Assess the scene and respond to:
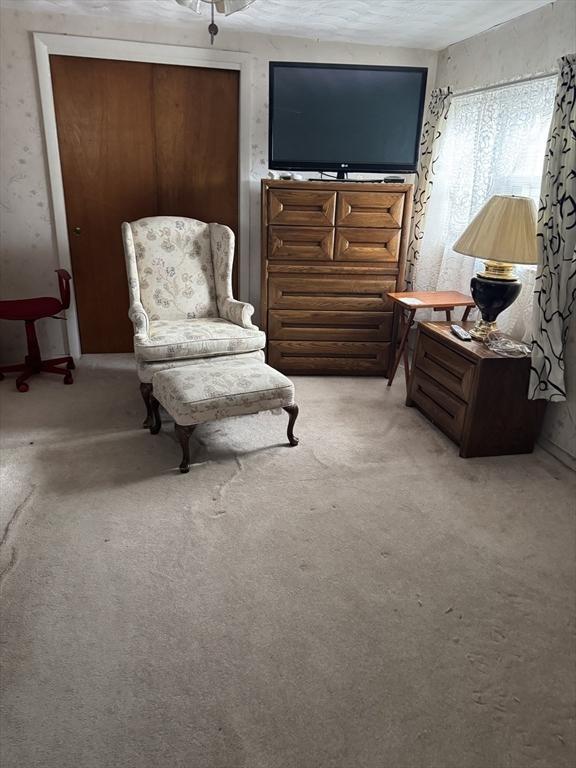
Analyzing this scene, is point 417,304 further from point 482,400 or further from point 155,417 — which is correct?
point 155,417

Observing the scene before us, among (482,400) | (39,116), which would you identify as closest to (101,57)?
(39,116)

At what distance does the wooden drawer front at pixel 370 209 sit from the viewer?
140 inches

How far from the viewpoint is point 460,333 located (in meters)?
3.00

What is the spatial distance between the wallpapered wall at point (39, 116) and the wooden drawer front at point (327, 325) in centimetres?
76

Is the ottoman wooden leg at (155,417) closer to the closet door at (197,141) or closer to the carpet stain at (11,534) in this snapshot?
the carpet stain at (11,534)

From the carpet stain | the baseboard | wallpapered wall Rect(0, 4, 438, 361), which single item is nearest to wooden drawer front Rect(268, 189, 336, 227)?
wallpapered wall Rect(0, 4, 438, 361)

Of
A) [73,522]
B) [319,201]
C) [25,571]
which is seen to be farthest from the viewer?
[319,201]

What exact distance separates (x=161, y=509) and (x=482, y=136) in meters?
2.89

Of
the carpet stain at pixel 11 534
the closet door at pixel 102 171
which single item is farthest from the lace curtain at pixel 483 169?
the carpet stain at pixel 11 534

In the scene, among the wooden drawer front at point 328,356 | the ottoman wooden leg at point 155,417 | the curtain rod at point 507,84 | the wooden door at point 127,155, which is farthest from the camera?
the wooden drawer front at point 328,356

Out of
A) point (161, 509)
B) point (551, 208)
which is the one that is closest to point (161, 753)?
point (161, 509)

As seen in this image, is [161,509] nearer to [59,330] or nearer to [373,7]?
[59,330]

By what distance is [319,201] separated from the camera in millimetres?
3547

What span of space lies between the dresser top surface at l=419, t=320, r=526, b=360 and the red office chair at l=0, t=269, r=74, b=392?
7.68ft
